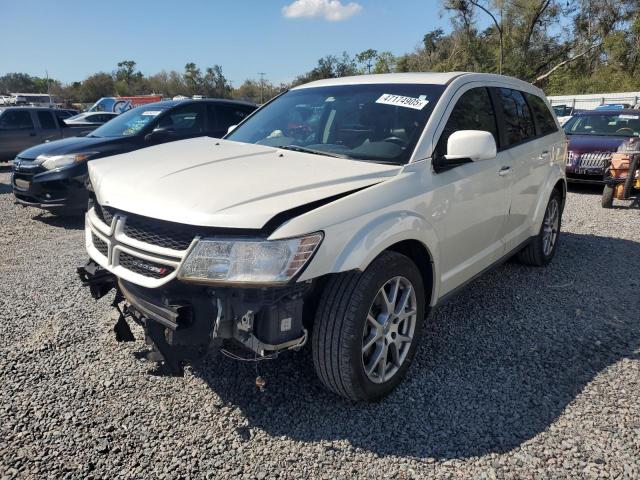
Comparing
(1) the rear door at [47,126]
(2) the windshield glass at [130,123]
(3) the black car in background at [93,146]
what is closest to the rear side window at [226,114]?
(3) the black car in background at [93,146]

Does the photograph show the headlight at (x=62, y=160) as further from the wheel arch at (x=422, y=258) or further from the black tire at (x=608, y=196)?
the black tire at (x=608, y=196)

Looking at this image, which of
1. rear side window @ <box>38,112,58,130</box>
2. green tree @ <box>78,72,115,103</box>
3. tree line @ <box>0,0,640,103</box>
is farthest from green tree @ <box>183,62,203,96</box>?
rear side window @ <box>38,112,58,130</box>

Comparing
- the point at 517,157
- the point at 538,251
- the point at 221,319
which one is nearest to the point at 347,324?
the point at 221,319

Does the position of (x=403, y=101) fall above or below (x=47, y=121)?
above

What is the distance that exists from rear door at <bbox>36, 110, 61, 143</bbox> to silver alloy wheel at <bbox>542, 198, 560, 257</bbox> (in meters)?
13.3

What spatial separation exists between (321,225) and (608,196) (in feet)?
23.9

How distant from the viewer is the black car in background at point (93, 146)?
6.54m

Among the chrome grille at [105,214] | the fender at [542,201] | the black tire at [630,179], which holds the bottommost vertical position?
the black tire at [630,179]

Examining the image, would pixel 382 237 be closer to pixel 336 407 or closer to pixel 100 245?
pixel 336 407

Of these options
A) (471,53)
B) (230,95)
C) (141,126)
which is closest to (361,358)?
(141,126)

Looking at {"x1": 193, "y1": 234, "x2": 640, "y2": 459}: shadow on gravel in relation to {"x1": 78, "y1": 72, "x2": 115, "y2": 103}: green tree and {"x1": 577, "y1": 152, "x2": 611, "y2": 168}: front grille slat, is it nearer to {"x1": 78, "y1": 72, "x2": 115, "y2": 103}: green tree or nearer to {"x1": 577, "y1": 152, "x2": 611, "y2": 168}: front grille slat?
{"x1": 577, "y1": 152, "x2": 611, "y2": 168}: front grille slat

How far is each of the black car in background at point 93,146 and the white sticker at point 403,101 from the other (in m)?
4.48

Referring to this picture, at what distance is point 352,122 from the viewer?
3.30 meters

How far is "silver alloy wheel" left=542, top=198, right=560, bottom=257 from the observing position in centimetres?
484
